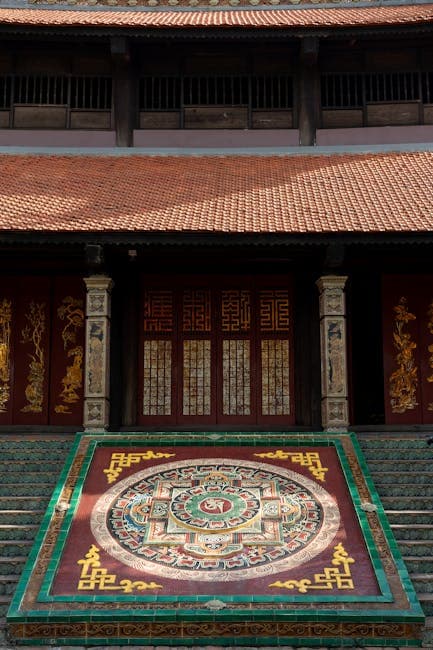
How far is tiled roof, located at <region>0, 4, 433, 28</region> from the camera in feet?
44.8

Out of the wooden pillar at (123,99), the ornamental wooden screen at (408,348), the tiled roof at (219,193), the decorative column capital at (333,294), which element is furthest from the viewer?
the wooden pillar at (123,99)

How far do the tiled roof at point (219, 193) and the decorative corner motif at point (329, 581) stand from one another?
189 inches

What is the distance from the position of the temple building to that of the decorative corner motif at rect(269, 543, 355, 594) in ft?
0.09

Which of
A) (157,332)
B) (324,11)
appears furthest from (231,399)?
(324,11)

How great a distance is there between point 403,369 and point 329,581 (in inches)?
216

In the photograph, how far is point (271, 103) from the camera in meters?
14.3

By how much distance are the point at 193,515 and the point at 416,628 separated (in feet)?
8.38

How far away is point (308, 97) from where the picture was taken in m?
14.1

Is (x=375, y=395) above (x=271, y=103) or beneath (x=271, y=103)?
beneath

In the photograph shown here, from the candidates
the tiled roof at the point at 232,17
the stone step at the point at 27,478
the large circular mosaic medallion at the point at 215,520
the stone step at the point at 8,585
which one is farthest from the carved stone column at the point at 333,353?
the tiled roof at the point at 232,17

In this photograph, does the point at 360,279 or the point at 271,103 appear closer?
the point at 360,279

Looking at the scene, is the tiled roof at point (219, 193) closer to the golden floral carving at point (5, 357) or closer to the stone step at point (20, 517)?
the golden floral carving at point (5, 357)

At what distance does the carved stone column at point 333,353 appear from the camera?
34.4 feet

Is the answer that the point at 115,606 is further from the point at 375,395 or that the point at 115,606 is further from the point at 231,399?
the point at 375,395
